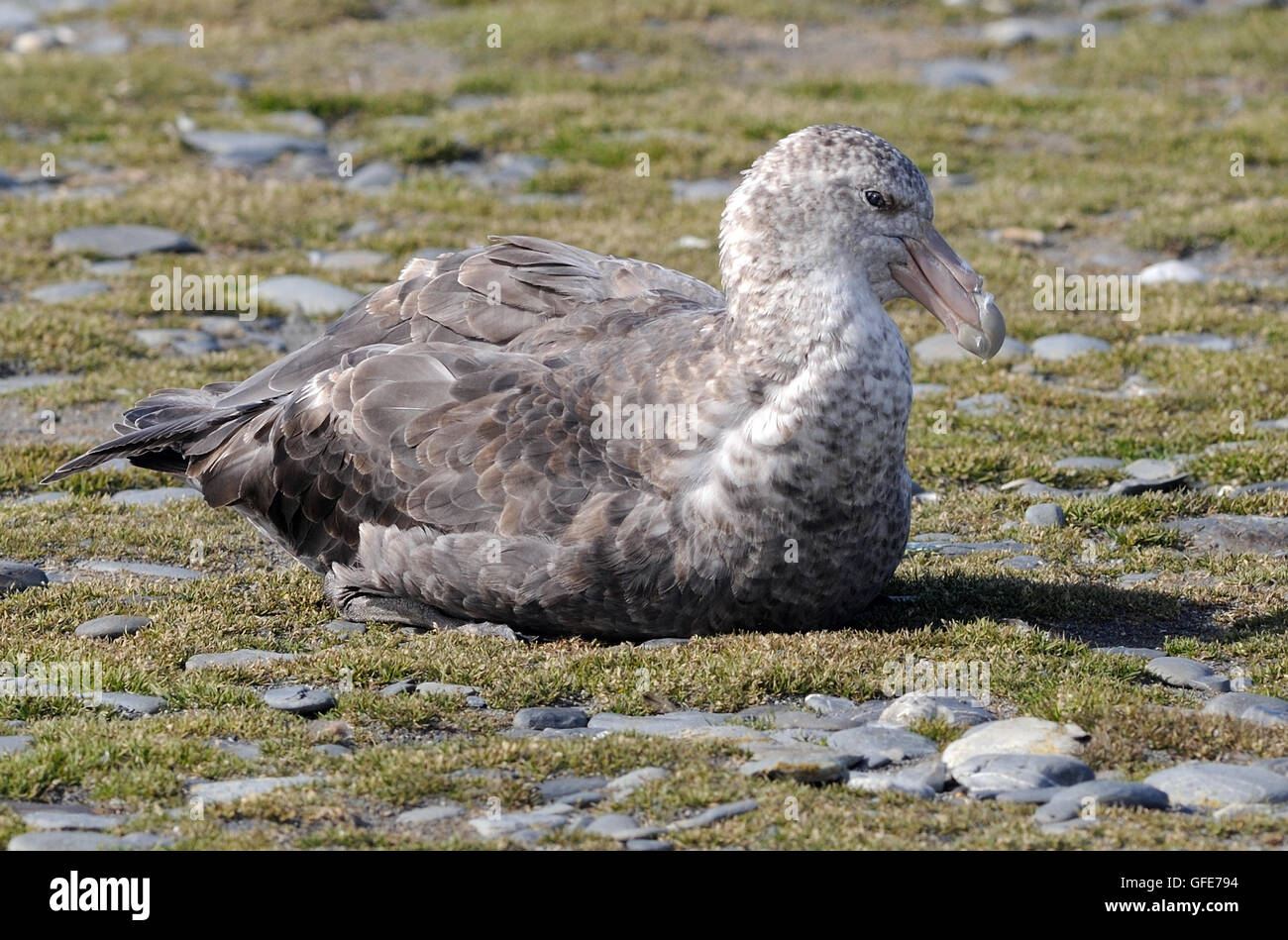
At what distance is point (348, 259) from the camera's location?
1360cm

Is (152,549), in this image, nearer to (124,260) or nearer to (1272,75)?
(124,260)

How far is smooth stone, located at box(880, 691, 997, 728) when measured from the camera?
20.0ft

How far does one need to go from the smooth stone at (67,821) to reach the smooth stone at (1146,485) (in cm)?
559

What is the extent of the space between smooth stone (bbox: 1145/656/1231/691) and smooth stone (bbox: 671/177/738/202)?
9.31 m

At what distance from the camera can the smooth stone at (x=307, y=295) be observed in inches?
491

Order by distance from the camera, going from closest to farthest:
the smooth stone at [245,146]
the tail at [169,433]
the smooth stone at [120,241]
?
the tail at [169,433] → the smooth stone at [120,241] → the smooth stone at [245,146]

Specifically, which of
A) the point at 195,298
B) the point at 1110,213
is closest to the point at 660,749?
the point at 195,298

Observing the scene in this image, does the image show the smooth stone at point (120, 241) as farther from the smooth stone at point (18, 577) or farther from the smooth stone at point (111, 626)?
the smooth stone at point (111, 626)

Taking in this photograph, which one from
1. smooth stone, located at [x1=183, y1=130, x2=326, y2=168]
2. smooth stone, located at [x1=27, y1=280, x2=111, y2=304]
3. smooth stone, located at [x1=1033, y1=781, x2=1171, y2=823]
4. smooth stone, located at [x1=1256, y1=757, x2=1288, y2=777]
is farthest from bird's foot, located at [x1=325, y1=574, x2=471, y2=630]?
smooth stone, located at [x1=183, y1=130, x2=326, y2=168]

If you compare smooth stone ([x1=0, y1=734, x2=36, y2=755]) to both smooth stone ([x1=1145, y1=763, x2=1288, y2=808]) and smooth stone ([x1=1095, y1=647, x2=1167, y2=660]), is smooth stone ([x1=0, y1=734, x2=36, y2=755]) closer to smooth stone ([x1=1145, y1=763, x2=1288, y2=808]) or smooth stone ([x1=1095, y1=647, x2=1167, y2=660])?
smooth stone ([x1=1145, y1=763, x2=1288, y2=808])

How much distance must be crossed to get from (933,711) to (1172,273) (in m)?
8.12

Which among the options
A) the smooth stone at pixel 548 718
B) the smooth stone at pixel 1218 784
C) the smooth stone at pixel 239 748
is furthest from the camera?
the smooth stone at pixel 548 718

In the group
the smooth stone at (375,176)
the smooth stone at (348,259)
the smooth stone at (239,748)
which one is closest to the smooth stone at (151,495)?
the smooth stone at (239,748)

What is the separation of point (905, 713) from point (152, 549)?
3.97 metres
